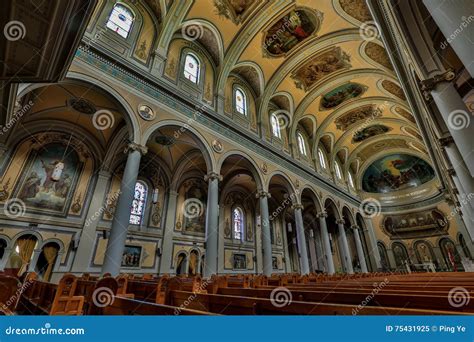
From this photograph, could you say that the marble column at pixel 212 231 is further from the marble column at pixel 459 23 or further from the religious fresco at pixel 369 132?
the religious fresco at pixel 369 132

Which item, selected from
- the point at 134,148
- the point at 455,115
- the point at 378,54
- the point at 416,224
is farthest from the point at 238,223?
the point at 416,224

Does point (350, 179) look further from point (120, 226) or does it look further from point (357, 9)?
point (120, 226)

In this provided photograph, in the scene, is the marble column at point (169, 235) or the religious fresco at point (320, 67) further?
the religious fresco at point (320, 67)

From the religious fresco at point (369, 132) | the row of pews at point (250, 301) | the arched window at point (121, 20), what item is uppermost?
the religious fresco at point (369, 132)

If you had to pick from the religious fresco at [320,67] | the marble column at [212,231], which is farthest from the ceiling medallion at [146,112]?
the religious fresco at [320,67]

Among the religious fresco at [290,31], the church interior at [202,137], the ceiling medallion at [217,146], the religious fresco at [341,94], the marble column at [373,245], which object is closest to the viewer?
the church interior at [202,137]

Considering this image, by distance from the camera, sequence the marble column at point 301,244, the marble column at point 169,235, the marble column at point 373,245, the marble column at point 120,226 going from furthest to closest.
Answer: the marble column at point 373,245, the marble column at point 301,244, the marble column at point 169,235, the marble column at point 120,226

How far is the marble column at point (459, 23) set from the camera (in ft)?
7.02

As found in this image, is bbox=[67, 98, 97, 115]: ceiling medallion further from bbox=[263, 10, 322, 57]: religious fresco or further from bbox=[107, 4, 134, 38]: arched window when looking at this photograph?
bbox=[263, 10, 322, 57]: religious fresco

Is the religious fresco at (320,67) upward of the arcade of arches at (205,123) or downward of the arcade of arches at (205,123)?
upward

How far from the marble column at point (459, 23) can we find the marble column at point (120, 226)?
268 inches

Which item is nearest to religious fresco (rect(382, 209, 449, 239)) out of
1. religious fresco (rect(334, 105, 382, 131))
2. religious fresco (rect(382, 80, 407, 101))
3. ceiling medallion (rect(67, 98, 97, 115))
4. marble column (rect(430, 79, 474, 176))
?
religious fresco (rect(334, 105, 382, 131))

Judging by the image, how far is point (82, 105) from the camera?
8219 mm
